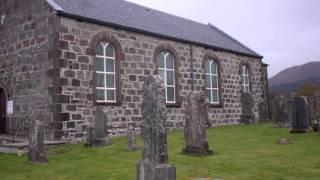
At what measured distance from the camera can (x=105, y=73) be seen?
18.4m

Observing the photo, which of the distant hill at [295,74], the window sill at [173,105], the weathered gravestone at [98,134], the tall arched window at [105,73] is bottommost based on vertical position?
the weathered gravestone at [98,134]

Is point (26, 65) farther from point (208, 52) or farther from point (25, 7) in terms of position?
point (208, 52)

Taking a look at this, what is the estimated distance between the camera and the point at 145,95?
8.66 m

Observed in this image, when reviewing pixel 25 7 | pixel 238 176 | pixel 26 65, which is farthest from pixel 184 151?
pixel 25 7

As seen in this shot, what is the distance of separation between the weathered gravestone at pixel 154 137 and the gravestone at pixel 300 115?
933cm

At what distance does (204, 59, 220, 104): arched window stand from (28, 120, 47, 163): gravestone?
13.9 m

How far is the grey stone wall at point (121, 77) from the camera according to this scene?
651 inches

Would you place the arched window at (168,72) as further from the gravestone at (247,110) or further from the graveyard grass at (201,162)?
the graveyard grass at (201,162)

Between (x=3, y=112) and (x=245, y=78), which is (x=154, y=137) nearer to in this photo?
(x=3, y=112)

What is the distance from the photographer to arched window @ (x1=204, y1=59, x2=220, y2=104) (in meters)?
25.1

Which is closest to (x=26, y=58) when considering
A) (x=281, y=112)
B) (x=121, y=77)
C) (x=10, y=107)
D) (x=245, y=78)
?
(x=10, y=107)

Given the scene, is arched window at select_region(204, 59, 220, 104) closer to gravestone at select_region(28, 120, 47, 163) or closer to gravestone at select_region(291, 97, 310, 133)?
gravestone at select_region(291, 97, 310, 133)

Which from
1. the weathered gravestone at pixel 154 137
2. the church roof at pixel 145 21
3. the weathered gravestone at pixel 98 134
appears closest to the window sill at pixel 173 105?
the church roof at pixel 145 21

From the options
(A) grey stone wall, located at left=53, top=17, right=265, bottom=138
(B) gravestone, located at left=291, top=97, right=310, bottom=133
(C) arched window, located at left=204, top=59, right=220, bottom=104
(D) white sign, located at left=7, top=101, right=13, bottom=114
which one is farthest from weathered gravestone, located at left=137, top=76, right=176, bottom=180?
(C) arched window, located at left=204, top=59, right=220, bottom=104
